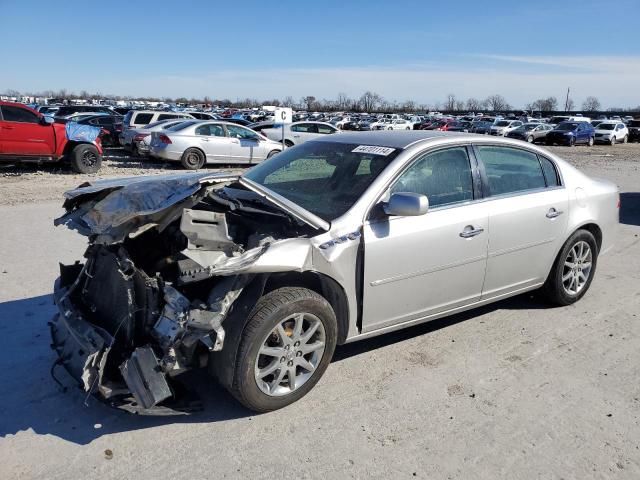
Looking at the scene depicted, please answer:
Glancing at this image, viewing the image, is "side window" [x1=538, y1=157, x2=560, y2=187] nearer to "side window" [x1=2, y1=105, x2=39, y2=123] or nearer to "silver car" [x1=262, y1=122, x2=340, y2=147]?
"side window" [x1=2, y1=105, x2=39, y2=123]

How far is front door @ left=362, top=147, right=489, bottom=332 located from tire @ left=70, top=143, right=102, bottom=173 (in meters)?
12.6

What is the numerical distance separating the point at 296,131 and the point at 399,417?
18232 mm

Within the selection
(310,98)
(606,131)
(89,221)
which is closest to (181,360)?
(89,221)

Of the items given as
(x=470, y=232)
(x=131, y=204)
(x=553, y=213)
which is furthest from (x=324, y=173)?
(x=553, y=213)

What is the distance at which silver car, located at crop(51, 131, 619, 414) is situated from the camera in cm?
306

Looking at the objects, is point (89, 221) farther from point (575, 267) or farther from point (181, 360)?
point (575, 267)

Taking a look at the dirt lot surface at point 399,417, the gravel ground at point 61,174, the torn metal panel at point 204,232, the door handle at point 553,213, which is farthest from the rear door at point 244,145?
the torn metal panel at point 204,232

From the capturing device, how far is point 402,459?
2920 millimetres

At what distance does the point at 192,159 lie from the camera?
16.1 m

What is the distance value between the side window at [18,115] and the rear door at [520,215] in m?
12.7

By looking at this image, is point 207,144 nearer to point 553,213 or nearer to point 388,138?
point 388,138

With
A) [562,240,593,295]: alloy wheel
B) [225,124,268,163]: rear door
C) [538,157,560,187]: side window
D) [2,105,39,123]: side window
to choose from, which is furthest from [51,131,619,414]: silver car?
[225,124,268,163]: rear door

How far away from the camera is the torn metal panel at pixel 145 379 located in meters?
2.93

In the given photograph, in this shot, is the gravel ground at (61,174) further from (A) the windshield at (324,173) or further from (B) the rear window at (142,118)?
(A) the windshield at (324,173)
